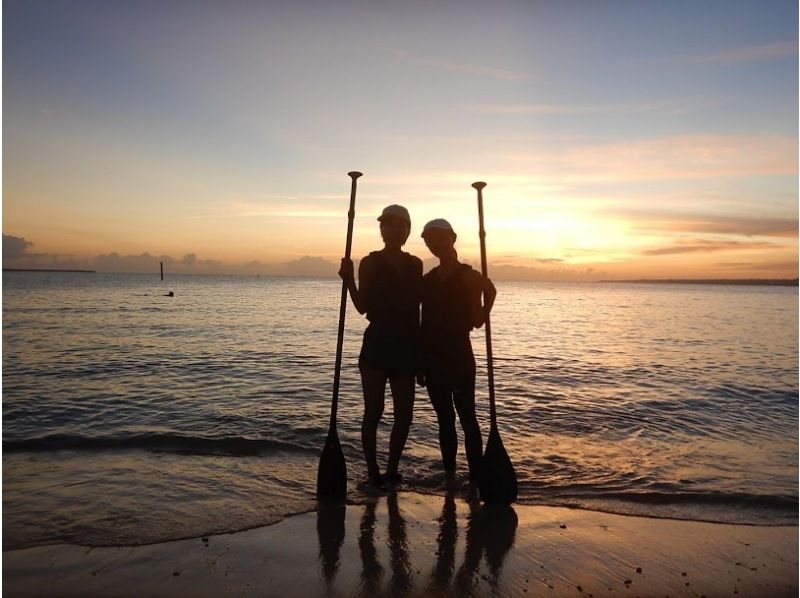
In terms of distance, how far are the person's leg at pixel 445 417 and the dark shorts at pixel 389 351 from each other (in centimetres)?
37

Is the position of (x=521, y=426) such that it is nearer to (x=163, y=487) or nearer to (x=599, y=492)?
(x=599, y=492)

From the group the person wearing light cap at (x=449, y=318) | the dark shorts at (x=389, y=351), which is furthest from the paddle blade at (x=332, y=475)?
the person wearing light cap at (x=449, y=318)

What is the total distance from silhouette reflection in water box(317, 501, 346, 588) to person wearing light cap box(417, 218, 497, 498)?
1465 mm

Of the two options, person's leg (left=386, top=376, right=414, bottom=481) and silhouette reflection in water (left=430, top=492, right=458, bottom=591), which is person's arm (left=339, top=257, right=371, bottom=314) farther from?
silhouette reflection in water (left=430, top=492, right=458, bottom=591)

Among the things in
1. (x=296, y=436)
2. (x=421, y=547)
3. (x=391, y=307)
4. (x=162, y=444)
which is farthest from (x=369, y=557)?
(x=162, y=444)

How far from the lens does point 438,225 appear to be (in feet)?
17.6

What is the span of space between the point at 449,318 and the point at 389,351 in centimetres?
68

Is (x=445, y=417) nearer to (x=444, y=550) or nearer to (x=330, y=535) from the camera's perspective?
(x=444, y=550)

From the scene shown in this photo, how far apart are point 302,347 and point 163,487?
14821mm

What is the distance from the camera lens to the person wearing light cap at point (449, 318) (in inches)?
213

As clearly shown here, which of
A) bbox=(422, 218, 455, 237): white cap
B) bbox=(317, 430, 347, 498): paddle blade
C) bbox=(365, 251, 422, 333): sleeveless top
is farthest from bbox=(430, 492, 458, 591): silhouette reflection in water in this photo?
bbox=(422, 218, 455, 237): white cap

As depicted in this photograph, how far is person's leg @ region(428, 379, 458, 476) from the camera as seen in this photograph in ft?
18.2

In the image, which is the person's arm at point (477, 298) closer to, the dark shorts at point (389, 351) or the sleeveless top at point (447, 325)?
the sleeveless top at point (447, 325)

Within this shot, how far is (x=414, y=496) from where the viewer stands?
5.84 metres
